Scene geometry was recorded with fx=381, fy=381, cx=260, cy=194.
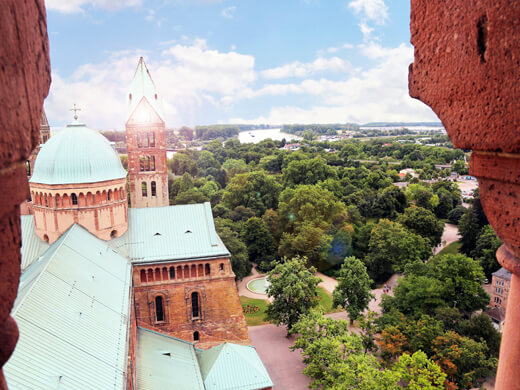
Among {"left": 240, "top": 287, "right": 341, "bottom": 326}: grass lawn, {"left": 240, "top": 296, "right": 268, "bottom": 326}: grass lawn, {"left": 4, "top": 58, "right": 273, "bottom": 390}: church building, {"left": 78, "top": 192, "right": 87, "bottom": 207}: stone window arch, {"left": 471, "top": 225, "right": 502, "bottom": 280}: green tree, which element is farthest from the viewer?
{"left": 471, "top": 225, "right": 502, "bottom": 280}: green tree

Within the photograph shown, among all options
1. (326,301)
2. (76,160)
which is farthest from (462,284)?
(76,160)

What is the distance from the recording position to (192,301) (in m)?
26.2

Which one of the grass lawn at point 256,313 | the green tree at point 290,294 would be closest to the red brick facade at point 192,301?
the green tree at point 290,294

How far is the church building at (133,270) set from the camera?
15.8 m

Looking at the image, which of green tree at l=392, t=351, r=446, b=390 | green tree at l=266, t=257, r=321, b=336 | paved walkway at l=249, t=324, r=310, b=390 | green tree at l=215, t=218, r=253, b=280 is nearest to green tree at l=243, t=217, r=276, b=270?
green tree at l=215, t=218, r=253, b=280

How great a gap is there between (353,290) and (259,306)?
386 inches

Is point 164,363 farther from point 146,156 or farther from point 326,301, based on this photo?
point 326,301

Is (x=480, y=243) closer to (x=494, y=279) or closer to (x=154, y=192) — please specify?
(x=494, y=279)

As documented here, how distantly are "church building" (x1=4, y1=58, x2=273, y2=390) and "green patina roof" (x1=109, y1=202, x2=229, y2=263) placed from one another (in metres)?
0.07

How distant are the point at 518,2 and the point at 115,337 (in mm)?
16060

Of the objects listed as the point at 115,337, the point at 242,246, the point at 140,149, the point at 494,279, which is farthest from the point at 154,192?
the point at 494,279

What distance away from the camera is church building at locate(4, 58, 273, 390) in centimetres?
1580

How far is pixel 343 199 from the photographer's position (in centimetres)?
6200

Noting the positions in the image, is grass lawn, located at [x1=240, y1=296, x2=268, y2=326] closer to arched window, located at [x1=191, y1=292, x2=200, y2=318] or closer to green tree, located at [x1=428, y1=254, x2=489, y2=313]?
arched window, located at [x1=191, y1=292, x2=200, y2=318]
